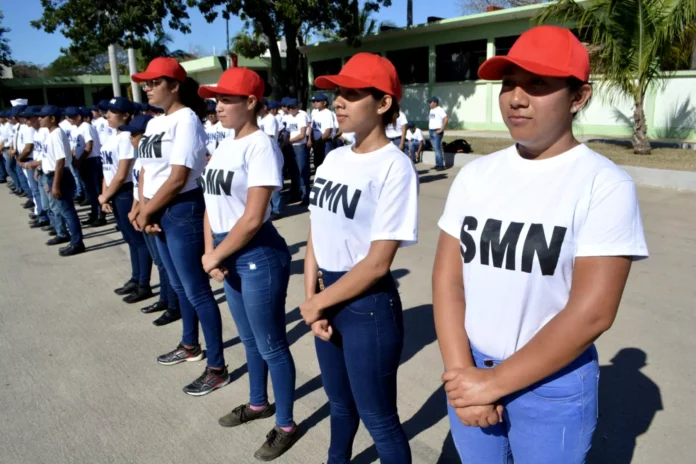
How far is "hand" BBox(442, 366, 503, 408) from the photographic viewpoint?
1.63 metres

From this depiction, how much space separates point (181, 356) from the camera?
4.25m

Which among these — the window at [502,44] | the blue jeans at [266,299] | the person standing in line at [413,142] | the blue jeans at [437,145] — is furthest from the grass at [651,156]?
the blue jeans at [266,299]

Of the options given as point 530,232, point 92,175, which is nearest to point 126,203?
point 92,175

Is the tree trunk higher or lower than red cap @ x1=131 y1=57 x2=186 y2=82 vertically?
lower

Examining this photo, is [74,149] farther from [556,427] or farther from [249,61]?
[249,61]

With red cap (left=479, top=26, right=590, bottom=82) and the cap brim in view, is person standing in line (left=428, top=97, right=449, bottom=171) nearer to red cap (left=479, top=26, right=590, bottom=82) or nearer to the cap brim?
the cap brim

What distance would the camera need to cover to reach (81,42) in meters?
24.4

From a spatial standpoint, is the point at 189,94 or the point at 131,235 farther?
the point at 131,235

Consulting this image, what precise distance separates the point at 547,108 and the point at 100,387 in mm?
3639

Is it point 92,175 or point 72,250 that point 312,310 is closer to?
point 72,250

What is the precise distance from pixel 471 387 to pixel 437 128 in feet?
41.6

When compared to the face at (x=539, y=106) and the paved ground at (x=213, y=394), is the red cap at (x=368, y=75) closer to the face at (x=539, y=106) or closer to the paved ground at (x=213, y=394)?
the face at (x=539, y=106)

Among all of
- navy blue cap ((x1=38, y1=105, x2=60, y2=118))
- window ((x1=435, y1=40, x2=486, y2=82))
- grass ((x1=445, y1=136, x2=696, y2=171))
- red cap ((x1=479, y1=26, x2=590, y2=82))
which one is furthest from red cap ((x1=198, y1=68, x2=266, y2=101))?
window ((x1=435, y1=40, x2=486, y2=82))

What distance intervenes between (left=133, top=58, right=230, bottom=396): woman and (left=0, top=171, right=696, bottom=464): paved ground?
0.48m
